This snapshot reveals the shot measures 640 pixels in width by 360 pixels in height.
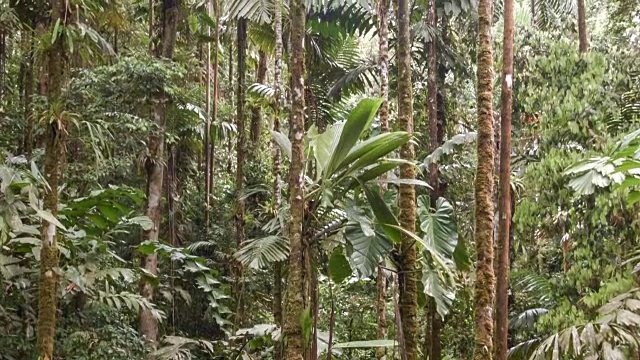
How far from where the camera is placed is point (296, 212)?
4418 mm

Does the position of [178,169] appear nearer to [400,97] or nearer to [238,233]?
[238,233]

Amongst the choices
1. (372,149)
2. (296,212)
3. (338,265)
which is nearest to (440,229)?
(338,265)

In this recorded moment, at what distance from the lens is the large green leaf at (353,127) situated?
450 centimetres

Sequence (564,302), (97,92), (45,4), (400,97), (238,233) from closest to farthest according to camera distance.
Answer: (400,97) → (564,302) → (45,4) → (97,92) → (238,233)

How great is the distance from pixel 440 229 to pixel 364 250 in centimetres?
98

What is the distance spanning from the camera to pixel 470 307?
8641 mm

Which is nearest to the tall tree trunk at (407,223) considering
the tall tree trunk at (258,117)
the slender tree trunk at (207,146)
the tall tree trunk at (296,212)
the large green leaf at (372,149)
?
the large green leaf at (372,149)

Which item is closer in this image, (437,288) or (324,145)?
(437,288)

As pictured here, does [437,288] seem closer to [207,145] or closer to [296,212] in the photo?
[296,212]

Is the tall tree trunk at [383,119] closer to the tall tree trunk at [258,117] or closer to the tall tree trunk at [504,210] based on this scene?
the tall tree trunk at [504,210]

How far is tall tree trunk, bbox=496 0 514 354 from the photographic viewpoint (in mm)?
4719

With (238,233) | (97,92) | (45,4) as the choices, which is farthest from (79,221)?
(238,233)

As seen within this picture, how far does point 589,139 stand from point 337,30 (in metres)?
4.88

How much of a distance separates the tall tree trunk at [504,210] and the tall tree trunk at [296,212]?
151 cm
